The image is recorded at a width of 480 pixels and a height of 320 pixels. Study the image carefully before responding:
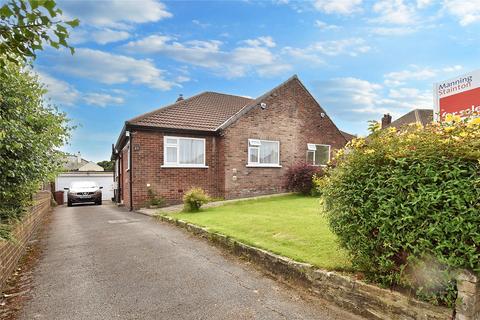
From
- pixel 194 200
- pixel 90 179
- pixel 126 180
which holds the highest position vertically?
pixel 126 180

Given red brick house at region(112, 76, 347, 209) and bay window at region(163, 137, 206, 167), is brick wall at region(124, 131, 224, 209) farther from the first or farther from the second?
bay window at region(163, 137, 206, 167)

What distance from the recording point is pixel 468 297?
2.81 m

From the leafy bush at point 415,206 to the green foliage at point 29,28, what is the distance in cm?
317

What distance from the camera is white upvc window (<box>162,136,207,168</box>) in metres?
14.4

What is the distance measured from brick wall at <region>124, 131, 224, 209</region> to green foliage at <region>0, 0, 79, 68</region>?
1160cm

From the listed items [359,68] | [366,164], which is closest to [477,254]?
[366,164]

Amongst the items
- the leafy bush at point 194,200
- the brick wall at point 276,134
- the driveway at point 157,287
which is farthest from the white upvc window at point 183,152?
the driveway at point 157,287

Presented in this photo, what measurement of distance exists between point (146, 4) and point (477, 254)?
705 centimetres

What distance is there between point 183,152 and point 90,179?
1998 centimetres

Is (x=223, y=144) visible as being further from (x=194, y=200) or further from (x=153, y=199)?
(x=194, y=200)

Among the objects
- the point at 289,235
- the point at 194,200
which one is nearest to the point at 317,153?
the point at 194,200

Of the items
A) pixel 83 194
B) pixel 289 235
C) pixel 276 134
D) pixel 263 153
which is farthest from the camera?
pixel 83 194

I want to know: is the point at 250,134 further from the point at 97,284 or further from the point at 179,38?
the point at 97,284

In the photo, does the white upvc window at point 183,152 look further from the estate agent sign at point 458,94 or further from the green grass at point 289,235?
the estate agent sign at point 458,94
